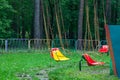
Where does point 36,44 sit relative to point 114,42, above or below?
below

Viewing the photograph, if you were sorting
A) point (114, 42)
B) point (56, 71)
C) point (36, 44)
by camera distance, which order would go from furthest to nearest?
point (36, 44) → point (56, 71) → point (114, 42)

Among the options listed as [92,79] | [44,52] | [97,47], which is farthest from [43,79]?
[97,47]

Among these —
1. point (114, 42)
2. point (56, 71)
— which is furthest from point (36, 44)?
point (114, 42)

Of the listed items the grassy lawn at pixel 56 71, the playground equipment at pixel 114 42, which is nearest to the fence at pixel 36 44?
the grassy lawn at pixel 56 71

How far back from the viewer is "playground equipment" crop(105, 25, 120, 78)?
11.2 m

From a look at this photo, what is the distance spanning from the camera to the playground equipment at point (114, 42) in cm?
1122

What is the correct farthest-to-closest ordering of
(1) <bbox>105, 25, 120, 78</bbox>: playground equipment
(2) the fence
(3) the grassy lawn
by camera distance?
(2) the fence < (1) <bbox>105, 25, 120, 78</bbox>: playground equipment < (3) the grassy lawn

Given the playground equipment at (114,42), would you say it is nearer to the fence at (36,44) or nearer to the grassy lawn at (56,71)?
the grassy lawn at (56,71)

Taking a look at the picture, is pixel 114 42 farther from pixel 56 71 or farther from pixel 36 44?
pixel 36 44

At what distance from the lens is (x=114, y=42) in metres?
11.3

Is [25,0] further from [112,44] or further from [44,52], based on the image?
[112,44]

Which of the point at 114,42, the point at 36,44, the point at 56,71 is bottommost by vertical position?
the point at 56,71

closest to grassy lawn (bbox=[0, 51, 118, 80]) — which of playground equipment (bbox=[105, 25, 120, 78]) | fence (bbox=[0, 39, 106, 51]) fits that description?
playground equipment (bbox=[105, 25, 120, 78])

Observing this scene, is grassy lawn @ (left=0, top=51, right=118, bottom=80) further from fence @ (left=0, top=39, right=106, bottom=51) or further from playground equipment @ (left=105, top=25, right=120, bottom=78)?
fence @ (left=0, top=39, right=106, bottom=51)
